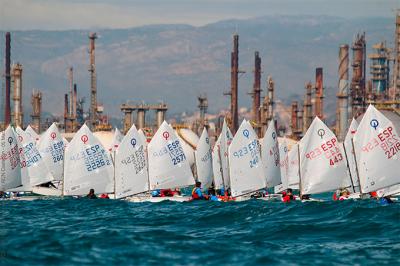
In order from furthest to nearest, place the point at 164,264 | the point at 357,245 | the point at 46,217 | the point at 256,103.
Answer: the point at 256,103 → the point at 46,217 → the point at 357,245 → the point at 164,264

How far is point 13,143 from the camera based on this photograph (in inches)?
2302

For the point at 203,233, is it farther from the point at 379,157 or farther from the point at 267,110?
the point at 267,110

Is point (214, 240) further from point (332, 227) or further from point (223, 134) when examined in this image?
point (223, 134)

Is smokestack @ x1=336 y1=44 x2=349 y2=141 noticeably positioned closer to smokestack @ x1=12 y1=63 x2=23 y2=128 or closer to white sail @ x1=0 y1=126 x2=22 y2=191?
smokestack @ x1=12 y1=63 x2=23 y2=128

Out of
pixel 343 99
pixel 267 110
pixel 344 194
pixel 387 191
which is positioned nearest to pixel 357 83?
pixel 343 99

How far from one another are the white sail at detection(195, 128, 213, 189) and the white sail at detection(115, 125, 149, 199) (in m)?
8.31

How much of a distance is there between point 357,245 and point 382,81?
131m

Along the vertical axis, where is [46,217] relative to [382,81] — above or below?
below

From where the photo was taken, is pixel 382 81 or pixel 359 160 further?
pixel 382 81

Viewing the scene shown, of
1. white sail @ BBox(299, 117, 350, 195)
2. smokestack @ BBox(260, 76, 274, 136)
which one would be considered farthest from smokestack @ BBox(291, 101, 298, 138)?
white sail @ BBox(299, 117, 350, 195)

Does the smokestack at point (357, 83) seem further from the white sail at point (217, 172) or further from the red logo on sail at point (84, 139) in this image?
the red logo on sail at point (84, 139)

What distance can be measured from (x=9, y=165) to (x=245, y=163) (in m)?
12.5

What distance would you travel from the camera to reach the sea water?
32.3 m

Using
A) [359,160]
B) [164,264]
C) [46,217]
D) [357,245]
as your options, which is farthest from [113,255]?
[359,160]
